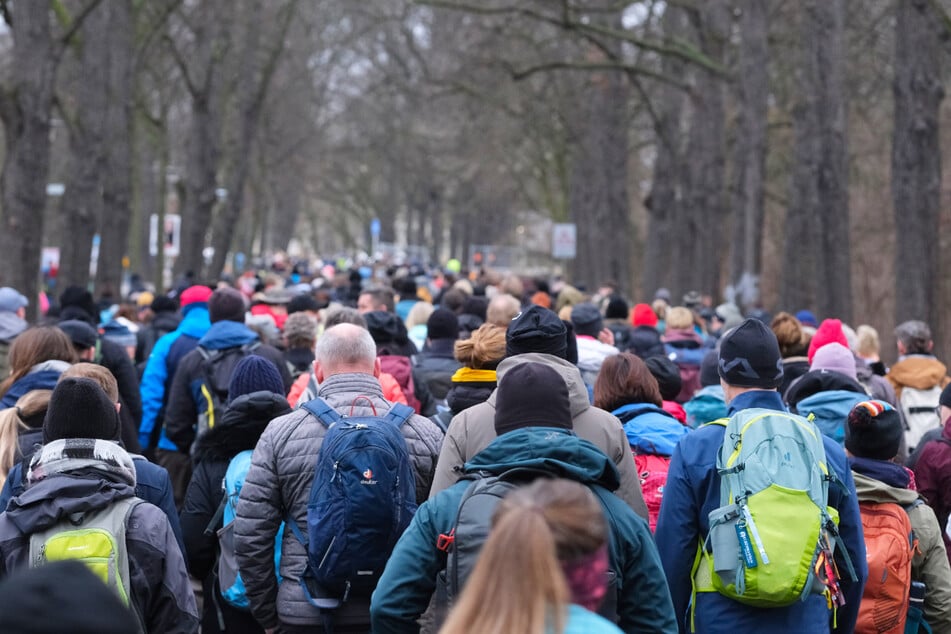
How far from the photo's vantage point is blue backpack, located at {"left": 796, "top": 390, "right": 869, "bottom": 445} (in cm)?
745

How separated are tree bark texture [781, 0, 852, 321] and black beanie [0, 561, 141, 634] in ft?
51.6

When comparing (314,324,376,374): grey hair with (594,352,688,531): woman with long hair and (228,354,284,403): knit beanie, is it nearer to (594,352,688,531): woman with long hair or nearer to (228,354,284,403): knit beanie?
(228,354,284,403): knit beanie

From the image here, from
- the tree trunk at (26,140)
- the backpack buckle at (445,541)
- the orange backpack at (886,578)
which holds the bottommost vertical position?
the orange backpack at (886,578)

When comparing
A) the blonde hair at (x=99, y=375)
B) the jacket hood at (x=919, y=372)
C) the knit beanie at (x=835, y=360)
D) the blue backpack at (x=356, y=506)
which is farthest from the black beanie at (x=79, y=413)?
the jacket hood at (x=919, y=372)

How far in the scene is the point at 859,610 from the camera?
5676 mm

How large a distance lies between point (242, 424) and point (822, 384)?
326 centimetres

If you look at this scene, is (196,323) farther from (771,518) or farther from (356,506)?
(771,518)

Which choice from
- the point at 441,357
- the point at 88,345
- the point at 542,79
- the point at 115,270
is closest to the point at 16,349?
the point at 88,345

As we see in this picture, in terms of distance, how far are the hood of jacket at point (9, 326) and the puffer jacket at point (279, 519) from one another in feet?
15.6

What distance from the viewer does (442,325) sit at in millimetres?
9617

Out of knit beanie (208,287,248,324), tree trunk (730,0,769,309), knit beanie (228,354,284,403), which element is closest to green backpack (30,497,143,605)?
knit beanie (228,354,284,403)

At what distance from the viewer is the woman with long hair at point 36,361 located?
24.0 ft

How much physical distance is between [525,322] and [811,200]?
1308cm

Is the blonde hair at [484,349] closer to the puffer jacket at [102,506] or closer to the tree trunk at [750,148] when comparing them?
the puffer jacket at [102,506]
